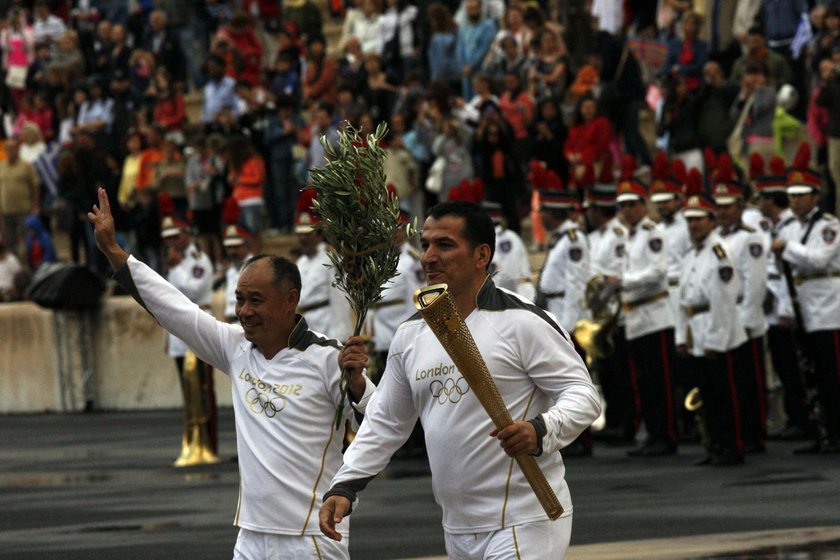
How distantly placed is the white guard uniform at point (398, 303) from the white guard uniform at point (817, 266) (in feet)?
11.2

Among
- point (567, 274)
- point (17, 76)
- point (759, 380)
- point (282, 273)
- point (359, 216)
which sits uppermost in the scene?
point (17, 76)

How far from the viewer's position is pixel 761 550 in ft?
33.2

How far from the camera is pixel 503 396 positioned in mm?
6207

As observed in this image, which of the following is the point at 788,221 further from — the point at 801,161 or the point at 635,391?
the point at 635,391

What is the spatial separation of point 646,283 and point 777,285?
1.26m

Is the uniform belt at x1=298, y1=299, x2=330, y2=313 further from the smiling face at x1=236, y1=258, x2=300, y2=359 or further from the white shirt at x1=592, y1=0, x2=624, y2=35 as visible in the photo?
the smiling face at x1=236, y1=258, x2=300, y2=359

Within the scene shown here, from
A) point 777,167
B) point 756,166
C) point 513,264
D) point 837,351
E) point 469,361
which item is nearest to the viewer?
point 469,361

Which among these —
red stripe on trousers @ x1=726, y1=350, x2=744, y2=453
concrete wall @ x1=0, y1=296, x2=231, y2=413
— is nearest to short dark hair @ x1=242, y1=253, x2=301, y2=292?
red stripe on trousers @ x1=726, y1=350, x2=744, y2=453

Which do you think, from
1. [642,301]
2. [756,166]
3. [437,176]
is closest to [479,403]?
[642,301]

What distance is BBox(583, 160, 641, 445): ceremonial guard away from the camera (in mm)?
16484

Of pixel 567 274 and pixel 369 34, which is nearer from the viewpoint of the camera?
pixel 567 274

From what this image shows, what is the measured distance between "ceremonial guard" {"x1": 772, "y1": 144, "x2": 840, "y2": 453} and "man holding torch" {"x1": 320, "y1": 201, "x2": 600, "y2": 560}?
924 cm

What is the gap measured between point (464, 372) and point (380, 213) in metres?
1.15

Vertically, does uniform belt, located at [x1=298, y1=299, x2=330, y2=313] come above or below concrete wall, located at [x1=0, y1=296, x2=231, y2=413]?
above
